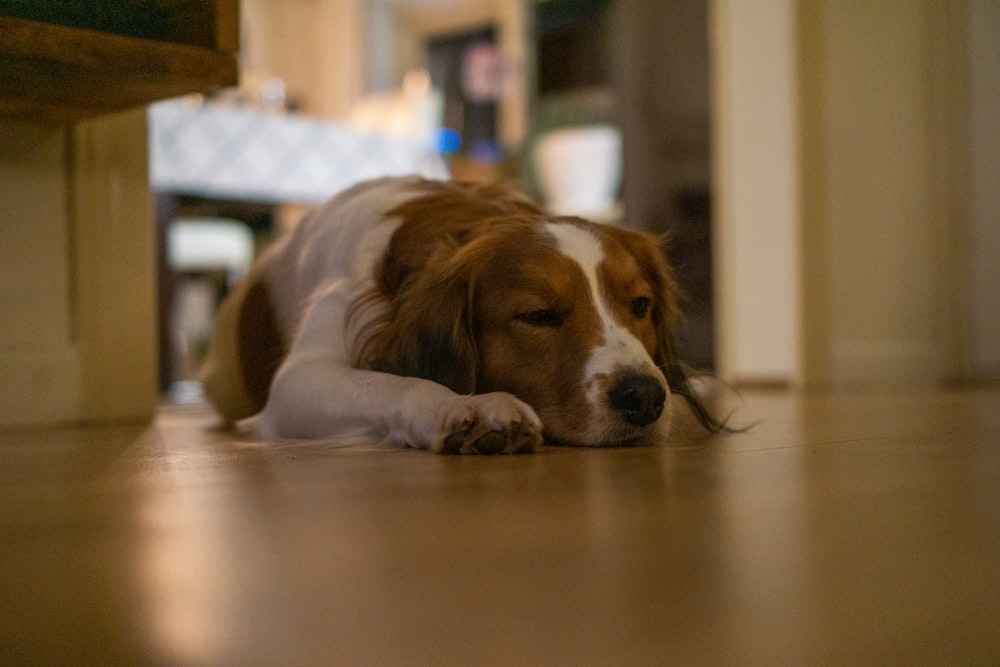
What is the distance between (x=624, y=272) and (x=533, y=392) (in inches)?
10.2

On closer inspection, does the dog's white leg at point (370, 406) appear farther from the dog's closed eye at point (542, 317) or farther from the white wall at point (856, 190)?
the white wall at point (856, 190)

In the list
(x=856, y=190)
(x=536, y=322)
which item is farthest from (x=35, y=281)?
(x=856, y=190)

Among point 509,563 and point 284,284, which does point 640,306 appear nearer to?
point 284,284

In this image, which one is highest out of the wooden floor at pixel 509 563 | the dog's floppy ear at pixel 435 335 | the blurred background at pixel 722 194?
the blurred background at pixel 722 194

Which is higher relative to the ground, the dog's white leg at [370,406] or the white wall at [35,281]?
the white wall at [35,281]

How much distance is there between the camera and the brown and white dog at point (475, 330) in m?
1.44

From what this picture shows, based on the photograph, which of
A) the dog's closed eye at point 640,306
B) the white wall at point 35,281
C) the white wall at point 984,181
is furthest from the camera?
the white wall at point 984,181

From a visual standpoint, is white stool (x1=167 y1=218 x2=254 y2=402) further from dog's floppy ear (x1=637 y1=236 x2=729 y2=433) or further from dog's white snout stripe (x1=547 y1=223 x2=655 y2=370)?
dog's white snout stripe (x1=547 y1=223 x2=655 y2=370)

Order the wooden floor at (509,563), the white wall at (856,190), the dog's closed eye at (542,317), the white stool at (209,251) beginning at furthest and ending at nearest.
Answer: the white stool at (209,251), the white wall at (856,190), the dog's closed eye at (542,317), the wooden floor at (509,563)

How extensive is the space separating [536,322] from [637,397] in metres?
0.22

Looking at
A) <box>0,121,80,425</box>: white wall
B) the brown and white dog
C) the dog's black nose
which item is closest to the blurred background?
<box>0,121,80,425</box>: white wall

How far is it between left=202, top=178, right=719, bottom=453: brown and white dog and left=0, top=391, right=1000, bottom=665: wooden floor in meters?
0.20

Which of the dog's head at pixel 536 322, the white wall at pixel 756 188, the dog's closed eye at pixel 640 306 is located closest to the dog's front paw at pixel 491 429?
the dog's head at pixel 536 322

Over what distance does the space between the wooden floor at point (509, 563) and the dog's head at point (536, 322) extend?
21cm
